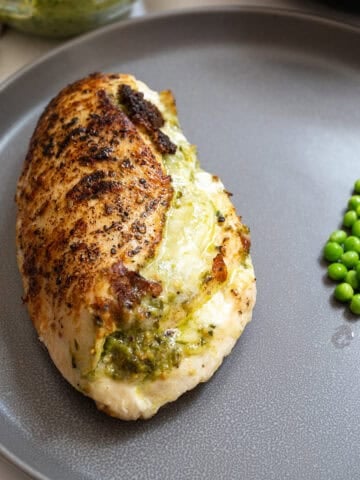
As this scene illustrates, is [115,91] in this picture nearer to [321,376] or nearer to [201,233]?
[201,233]

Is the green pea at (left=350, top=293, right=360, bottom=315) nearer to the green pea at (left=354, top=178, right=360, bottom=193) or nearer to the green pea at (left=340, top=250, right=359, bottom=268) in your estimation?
the green pea at (left=340, top=250, right=359, bottom=268)

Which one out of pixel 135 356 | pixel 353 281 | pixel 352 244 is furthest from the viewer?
pixel 352 244

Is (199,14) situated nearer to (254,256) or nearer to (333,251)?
(254,256)

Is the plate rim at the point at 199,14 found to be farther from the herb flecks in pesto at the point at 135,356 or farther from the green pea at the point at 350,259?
the herb flecks in pesto at the point at 135,356

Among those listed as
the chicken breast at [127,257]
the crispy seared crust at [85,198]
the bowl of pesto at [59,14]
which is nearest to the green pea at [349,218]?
the chicken breast at [127,257]

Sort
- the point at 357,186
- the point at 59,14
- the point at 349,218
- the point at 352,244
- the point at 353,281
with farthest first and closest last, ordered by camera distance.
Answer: the point at 59,14, the point at 357,186, the point at 349,218, the point at 352,244, the point at 353,281

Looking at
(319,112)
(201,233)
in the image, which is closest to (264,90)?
(319,112)

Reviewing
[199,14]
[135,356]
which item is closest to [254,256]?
[135,356]
